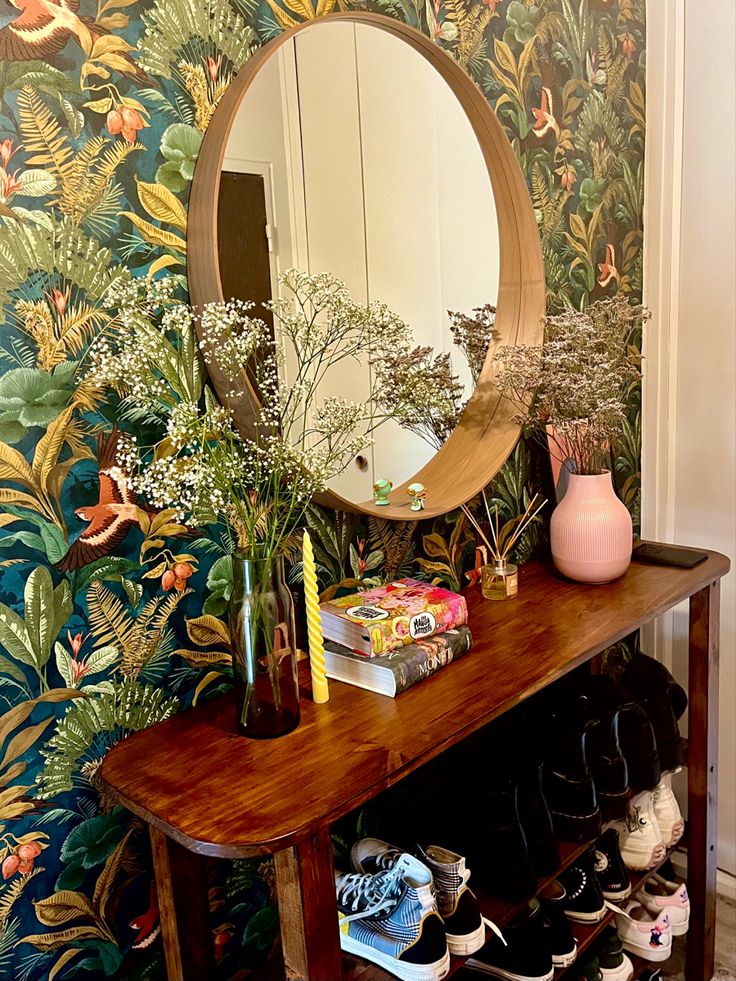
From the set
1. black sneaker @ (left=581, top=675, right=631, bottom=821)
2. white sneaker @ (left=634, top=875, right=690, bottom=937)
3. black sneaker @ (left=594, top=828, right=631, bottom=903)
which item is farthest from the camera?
white sneaker @ (left=634, top=875, right=690, bottom=937)

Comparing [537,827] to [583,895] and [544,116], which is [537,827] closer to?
[583,895]

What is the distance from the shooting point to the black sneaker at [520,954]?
1370 millimetres

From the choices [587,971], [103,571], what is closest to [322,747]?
[103,571]

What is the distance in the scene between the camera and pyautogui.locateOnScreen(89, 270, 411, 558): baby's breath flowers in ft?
3.28

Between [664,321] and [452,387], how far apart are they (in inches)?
30.7

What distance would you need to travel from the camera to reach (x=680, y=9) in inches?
75.4

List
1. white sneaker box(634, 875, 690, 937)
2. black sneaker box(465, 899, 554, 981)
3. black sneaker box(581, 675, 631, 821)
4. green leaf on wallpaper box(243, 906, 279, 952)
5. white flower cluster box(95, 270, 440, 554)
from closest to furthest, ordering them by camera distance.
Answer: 1. white flower cluster box(95, 270, 440, 554)
2. green leaf on wallpaper box(243, 906, 279, 952)
3. black sneaker box(465, 899, 554, 981)
4. black sneaker box(581, 675, 631, 821)
5. white sneaker box(634, 875, 690, 937)

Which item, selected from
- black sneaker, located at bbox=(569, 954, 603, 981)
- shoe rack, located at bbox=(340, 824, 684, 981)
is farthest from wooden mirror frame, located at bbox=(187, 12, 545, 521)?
black sneaker, located at bbox=(569, 954, 603, 981)

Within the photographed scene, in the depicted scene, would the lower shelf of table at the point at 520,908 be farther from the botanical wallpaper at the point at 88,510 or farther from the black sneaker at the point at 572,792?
the botanical wallpaper at the point at 88,510

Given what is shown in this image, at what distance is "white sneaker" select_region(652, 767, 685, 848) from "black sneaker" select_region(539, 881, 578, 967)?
27cm

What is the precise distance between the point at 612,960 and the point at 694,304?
141 cm

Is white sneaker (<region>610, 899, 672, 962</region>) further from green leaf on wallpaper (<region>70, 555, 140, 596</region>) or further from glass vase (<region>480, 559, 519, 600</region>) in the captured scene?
green leaf on wallpaper (<region>70, 555, 140, 596</region>)

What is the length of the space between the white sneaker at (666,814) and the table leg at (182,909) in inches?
36.5

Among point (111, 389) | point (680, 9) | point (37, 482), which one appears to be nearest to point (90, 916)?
point (37, 482)
